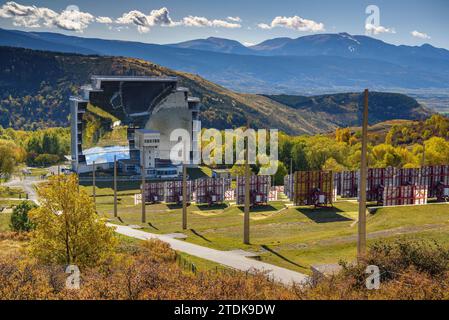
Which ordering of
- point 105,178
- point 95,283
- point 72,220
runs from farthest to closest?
1. point 105,178
2. point 72,220
3. point 95,283

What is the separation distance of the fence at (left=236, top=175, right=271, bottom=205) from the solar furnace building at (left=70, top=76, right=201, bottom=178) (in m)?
69.4

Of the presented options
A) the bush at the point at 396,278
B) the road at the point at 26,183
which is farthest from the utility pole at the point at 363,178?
the road at the point at 26,183

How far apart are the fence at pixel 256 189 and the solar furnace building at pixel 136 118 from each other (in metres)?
69.4

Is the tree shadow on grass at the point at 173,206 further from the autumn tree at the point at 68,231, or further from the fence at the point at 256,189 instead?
the autumn tree at the point at 68,231

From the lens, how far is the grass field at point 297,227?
37.9 m

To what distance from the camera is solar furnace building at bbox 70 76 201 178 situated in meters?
142

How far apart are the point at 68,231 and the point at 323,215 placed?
1485 inches

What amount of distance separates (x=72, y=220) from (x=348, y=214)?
39.4 meters

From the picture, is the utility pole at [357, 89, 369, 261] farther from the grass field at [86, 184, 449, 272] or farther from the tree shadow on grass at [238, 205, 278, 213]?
the tree shadow on grass at [238, 205, 278, 213]
